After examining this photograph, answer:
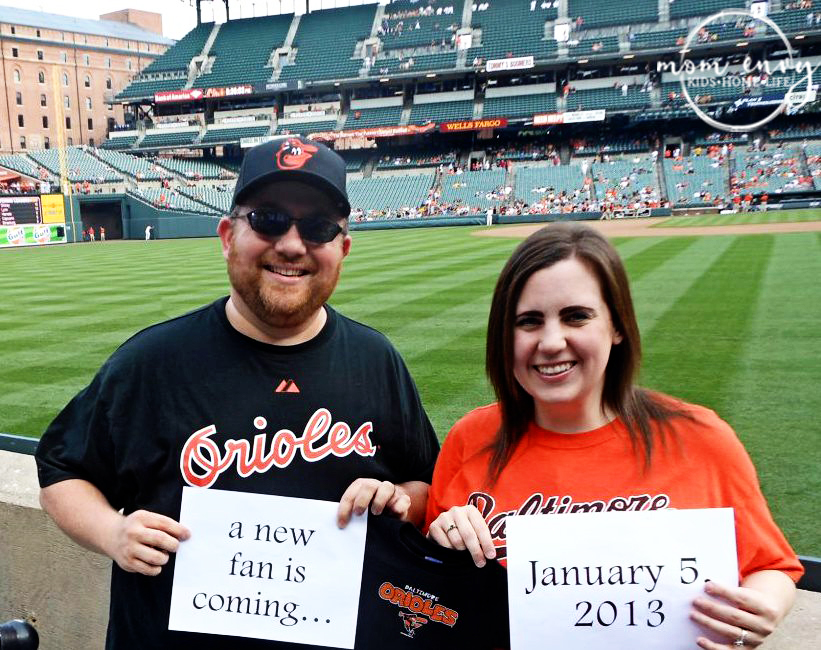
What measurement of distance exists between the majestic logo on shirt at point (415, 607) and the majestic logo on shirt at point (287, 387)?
0.63 m

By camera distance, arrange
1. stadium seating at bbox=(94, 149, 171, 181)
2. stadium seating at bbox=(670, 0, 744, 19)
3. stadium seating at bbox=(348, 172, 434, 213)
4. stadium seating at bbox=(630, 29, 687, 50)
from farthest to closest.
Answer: stadium seating at bbox=(94, 149, 171, 181)
stadium seating at bbox=(670, 0, 744, 19)
stadium seating at bbox=(630, 29, 687, 50)
stadium seating at bbox=(348, 172, 434, 213)

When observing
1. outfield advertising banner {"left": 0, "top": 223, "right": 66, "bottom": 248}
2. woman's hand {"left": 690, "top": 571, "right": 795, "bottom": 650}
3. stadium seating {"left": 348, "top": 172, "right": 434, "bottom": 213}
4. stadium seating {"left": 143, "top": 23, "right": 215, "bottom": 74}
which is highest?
stadium seating {"left": 143, "top": 23, "right": 215, "bottom": 74}

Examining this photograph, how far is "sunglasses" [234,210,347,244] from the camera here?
2236 mm

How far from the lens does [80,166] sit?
51.9 metres

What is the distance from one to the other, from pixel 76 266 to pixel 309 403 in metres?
24.2

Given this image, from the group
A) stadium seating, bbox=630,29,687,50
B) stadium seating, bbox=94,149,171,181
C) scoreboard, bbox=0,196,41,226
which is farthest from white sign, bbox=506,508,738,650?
stadium seating, bbox=630,29,687,50

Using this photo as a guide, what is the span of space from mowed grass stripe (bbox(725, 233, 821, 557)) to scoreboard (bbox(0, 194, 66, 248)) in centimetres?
3915

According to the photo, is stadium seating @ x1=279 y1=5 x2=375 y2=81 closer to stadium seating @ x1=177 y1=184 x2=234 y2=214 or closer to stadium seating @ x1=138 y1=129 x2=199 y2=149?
stadium seating @ x1=138 y1=129 x2=199 y2=149

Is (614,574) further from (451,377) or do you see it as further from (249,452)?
(451,377)

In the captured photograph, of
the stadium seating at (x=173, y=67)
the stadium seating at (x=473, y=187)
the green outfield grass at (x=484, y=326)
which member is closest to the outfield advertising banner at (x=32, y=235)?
the green outfield grass at (x=484, y=326)

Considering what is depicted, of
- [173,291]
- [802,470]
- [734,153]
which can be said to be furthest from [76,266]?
[734,153]

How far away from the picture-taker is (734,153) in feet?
160

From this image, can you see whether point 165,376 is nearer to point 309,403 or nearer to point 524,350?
point 309,403

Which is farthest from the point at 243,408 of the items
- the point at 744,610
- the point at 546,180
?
the point at 546,180
